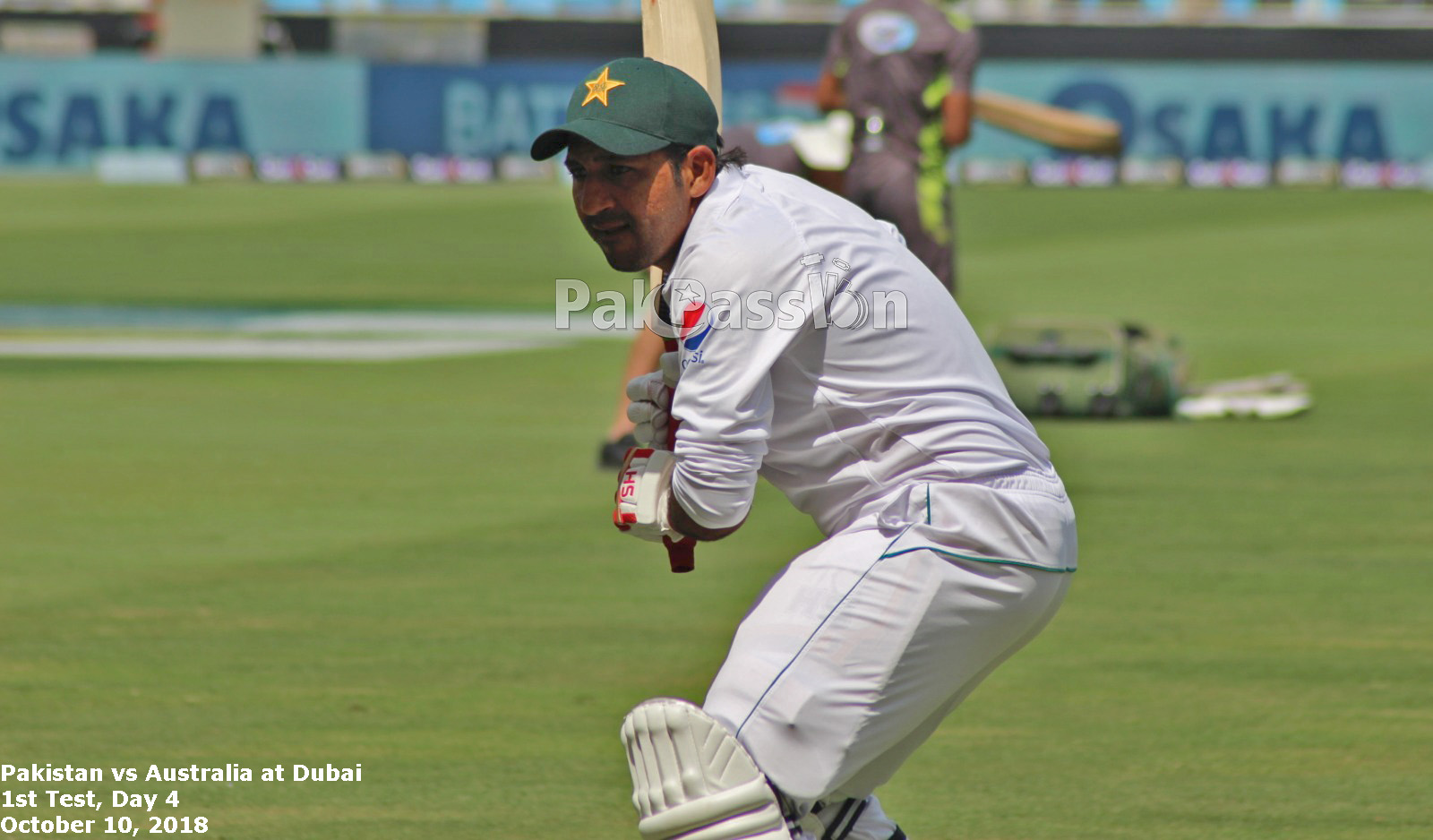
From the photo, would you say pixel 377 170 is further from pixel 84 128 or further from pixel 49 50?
pixel 49 50

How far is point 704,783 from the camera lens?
3.48 metres

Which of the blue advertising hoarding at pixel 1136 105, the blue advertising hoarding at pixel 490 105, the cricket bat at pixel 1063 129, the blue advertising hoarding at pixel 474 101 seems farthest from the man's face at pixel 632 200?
the blue advertising hoarding at pixel 474 101

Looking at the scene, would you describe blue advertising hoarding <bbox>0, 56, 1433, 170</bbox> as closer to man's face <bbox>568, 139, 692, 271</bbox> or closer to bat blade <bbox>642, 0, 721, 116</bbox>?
bat blade <bbox>642, 0, 721, 116</bbox>

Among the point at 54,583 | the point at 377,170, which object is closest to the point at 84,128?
the point at 377,170

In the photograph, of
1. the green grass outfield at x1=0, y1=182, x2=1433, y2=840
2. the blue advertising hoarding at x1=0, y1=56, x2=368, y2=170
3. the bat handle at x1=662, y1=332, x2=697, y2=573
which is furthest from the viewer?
the blue advertising hoarding at x1=0, y1=56, x2=368, y2=170

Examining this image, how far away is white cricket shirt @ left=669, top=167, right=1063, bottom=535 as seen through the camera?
11.6ft

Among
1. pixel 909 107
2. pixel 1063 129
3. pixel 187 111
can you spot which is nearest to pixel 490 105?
pixel 187 111

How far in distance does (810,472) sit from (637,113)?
689mm

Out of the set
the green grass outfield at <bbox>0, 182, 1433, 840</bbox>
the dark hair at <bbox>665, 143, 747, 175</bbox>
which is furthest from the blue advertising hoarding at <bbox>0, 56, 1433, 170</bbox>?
the dark hair at <bbox>665, 143, 747, 175</bbox>

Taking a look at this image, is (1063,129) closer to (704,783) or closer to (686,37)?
(686,37)

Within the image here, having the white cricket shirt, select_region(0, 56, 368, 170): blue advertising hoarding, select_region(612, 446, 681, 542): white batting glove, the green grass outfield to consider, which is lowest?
select_region(0, 56, 368, 170): blue advertising hoarding

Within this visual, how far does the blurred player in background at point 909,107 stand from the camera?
9656mm

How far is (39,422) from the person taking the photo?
35.3 ft

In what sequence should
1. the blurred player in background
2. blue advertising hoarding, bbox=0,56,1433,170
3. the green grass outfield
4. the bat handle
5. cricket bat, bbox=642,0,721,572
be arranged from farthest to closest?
blue advertising hoarding, bbox=0,56,1433,170, the blurred player in background, the green grass outfield, cricket bat, bbox=642,0,721,572, the bat handle
